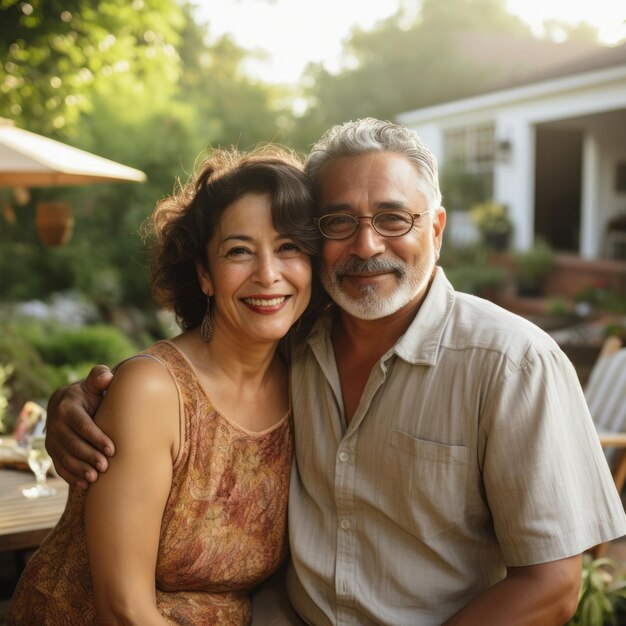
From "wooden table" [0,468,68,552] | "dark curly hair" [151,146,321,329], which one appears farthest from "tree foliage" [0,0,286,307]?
"wooden table" [0,468,68,552]

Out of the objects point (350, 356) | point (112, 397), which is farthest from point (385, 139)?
point (112, 397)

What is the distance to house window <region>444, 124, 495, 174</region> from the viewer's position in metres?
18.1

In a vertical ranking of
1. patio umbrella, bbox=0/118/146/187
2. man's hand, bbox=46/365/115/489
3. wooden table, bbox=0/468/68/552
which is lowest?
wooden table, bbox=0/468/68/552

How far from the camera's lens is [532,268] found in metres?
14.4

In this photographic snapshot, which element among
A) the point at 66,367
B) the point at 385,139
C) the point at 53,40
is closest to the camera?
the point at 385,139

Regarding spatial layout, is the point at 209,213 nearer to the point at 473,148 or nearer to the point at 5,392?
the point at 5,392

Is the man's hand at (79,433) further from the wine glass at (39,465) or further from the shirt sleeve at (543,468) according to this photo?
the shirt sleeve at (543,468)

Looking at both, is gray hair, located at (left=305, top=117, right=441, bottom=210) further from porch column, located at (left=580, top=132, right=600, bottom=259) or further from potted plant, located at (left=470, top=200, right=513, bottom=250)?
potted plant, located at (left=470, top=200, right=513, bottom=250)

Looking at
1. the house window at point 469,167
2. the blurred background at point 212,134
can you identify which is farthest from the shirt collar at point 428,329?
the house window at point 469,167

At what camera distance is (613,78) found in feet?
44.1

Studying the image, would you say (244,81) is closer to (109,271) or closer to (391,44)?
(391,44)

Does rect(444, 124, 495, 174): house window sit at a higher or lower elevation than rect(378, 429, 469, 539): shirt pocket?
higher

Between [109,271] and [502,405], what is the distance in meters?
12.6

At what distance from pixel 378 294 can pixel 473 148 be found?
55.4 feet
